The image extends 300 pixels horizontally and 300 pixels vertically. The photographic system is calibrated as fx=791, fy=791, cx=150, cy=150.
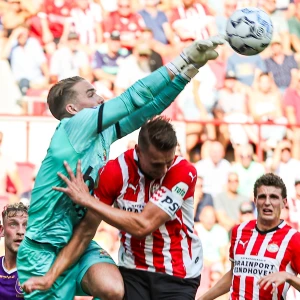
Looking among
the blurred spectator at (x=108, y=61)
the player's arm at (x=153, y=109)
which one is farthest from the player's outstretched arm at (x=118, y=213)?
Result: the blurred spectator at (x=108, y=61)

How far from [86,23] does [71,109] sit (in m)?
6.43

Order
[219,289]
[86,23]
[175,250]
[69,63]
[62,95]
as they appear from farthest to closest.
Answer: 1. [86,23]
2. [69,63]
3. [219,289]
4. [62,95]
5. [175,250]

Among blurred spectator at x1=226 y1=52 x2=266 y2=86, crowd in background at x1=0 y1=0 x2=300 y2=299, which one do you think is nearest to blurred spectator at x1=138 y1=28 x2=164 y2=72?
crowd in background at x1=0 y1=0 x2=300 y2=299

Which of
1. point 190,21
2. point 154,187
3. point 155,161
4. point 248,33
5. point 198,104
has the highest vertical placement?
point 190,21

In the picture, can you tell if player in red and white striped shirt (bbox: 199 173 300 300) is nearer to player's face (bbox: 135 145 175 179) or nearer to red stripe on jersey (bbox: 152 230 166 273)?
red stripe on jersey (bbox: 152 230 166 273)

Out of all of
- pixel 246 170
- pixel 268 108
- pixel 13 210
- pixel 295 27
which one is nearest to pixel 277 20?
pixel 295 27

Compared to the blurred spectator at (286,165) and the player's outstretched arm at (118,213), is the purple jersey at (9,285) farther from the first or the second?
the blurred spectator at (286,165)

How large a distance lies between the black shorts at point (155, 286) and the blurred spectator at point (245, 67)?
6.59 m

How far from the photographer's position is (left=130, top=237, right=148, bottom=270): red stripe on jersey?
473cm

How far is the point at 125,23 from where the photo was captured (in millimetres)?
11164

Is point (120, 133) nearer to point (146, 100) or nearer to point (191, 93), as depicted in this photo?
point (146, 100)

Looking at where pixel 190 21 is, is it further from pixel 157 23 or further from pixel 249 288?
pixel 249 288

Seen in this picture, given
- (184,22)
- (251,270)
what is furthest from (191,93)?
(251,270)

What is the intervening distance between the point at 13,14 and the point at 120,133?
20.4ft
